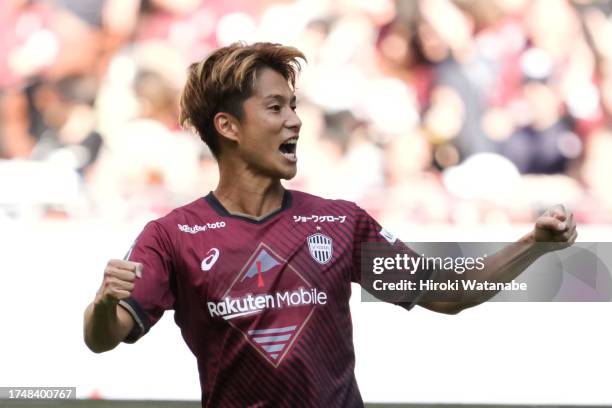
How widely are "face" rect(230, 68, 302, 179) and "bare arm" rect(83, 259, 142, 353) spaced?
0.68 metres

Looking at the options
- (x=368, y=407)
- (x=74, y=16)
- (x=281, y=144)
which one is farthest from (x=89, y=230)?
(x=281, y=144)

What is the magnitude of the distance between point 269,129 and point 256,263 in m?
0.44

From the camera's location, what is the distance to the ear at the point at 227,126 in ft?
11.5

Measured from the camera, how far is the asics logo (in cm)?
328

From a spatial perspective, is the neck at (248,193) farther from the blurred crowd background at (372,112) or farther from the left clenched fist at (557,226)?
the blurred crowd background at (372,112)

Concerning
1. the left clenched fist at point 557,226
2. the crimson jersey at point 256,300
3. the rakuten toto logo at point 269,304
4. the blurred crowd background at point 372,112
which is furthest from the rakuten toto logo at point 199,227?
the blurred crowd background at point 372,112

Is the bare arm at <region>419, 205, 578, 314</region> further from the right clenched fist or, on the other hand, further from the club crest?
the right clenched fist

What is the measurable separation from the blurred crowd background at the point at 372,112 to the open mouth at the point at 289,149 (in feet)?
13.5

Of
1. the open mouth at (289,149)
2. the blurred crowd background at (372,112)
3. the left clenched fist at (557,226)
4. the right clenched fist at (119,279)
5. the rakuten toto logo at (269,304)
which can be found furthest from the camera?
the blurred crowd background at (372,112)

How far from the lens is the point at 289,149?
3.52 metres

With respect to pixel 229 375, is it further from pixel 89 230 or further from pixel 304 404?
pixel 89 230

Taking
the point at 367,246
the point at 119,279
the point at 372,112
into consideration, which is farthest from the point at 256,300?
the point at 372,112

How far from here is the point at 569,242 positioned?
10.4 feet

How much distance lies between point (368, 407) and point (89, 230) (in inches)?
91.4
